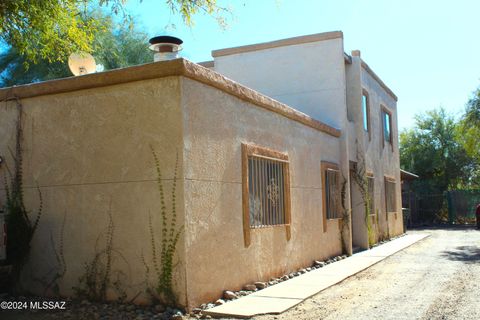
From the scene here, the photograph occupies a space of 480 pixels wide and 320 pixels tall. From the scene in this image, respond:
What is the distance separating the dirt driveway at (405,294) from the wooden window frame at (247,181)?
1.48 m

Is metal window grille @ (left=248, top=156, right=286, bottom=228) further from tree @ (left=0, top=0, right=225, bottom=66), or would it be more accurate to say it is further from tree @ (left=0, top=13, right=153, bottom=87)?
tree @ (left=0, top=13, right=153, bottom=87)

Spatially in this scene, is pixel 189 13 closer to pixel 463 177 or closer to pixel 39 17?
pixel 39 17

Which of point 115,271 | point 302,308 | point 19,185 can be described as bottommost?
point 302,308

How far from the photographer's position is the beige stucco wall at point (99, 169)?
7168 millimetres

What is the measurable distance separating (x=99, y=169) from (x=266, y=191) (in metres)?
3.28

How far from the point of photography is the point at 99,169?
7.59 metres

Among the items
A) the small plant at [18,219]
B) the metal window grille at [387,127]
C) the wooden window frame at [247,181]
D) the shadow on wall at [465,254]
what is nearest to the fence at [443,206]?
the metal window grille at [387,127]

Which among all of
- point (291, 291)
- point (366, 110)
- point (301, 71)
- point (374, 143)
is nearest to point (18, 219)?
point (291, 291)

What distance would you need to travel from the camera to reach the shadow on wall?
12480mm

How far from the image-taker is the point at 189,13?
28.7ft

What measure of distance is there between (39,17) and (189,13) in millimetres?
2382

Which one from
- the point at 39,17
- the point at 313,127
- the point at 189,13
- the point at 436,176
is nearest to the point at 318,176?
the point at 313,127

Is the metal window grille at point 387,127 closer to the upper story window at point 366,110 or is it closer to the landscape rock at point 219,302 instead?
the upper story window at point 366,110

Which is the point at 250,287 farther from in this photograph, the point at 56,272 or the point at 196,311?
the point at 56,272
